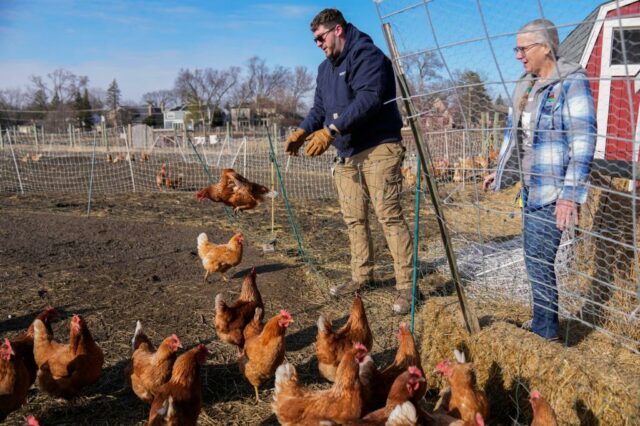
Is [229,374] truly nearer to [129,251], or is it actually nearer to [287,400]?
[287,400]

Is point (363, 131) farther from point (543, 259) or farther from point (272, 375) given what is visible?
point (272, 375)

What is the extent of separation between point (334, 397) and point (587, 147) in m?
1.65

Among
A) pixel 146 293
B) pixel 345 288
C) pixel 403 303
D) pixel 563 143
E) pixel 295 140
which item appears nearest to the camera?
pixel 563 143

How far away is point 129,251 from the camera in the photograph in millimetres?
5777

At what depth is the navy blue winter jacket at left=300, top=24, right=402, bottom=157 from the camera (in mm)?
3469

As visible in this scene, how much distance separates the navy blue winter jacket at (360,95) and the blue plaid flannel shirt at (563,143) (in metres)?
1.19

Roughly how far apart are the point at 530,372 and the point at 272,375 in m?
1.43

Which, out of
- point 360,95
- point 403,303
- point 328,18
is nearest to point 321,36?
point 328,18

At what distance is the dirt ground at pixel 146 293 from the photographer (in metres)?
2.80

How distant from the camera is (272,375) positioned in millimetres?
2910

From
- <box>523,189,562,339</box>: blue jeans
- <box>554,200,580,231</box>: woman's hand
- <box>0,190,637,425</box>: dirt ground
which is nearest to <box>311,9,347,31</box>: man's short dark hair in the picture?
<box>0,190,637,425</box>: dirt ground

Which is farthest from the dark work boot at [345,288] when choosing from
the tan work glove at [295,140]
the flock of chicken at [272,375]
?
the tan work glove at [295,140]

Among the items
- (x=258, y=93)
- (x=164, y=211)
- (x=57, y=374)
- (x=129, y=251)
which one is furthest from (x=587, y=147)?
(x=258, y=93)

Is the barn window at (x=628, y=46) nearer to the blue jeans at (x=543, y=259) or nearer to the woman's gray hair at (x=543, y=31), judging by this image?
the woman's gray hair at (x=543, y=31)
